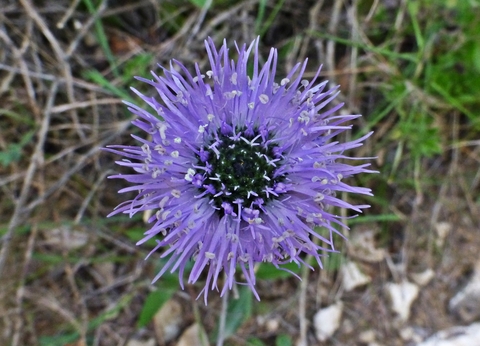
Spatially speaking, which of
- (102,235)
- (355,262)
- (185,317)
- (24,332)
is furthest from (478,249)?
(24,332)

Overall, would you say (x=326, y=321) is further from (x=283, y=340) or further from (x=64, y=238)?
(x=64, y=238)

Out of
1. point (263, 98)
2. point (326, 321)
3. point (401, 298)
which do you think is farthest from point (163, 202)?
point (401, 298)

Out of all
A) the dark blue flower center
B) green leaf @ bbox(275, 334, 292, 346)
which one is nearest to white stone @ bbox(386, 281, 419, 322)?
green leaf @ bbox(275, 334, 292, 346)

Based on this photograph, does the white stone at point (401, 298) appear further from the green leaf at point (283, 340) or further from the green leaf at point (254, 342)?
the green leaf at point (254, 342)

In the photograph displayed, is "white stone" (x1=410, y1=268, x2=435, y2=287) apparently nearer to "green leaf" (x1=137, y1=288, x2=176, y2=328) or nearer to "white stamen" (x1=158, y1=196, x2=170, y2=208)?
"green leaf" (x1=137, y1=288, x2=176, y2=328)

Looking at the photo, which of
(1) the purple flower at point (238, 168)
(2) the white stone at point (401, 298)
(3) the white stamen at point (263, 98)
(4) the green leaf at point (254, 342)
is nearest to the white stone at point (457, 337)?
(2) the white stone at point (401, 298)

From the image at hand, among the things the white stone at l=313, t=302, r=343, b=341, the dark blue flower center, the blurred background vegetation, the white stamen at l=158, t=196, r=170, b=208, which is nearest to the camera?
the white stamen at l=158, t=196, r=170, b=208

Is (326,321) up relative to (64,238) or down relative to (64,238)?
down
